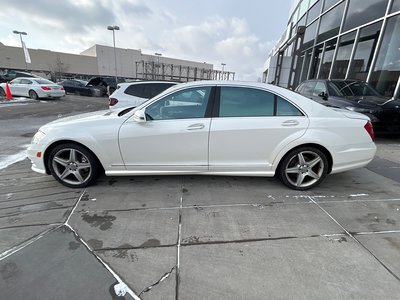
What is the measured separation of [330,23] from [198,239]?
1501 cm

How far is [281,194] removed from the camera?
10.5 ft

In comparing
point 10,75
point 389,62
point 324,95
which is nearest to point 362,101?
point 324,95

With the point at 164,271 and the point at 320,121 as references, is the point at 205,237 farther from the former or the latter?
the point at 320,121

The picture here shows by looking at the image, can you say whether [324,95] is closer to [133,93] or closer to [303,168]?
[303,168]

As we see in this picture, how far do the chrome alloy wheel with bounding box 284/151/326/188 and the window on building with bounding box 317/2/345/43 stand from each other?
468 inches

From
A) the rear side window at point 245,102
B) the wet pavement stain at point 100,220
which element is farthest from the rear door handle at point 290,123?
the wet pavement stain at point 100,220

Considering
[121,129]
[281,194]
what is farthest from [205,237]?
[121,129]

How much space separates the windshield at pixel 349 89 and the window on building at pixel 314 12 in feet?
32.6

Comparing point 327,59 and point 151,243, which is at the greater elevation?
point 327,59

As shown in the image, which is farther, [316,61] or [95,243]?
[316,61]

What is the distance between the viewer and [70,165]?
321 cm

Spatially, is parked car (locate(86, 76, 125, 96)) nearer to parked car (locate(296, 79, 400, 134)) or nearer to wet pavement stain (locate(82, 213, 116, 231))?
parked car (locate(296, 79, 400, 134))

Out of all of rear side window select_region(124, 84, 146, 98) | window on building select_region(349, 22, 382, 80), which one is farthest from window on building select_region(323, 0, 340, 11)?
rear side window select_region(124, 84, 146, 98)

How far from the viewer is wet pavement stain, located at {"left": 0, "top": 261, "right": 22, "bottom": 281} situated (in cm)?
183
